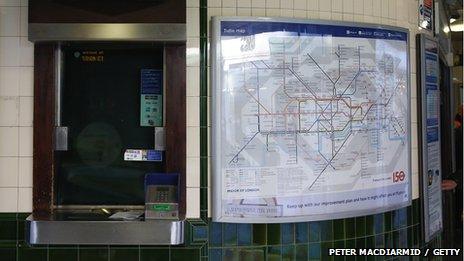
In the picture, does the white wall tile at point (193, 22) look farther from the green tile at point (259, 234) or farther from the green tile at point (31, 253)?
the green tile at point (31, 253)

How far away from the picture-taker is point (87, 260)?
3055 mm

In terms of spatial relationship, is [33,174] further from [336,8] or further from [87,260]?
[336,8]

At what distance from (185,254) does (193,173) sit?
54 cm

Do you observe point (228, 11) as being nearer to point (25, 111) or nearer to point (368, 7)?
point (368, 7)

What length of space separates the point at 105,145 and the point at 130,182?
1.04 ft

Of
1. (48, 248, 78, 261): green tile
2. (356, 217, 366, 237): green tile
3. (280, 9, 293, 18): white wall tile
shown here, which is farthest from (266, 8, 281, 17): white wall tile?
(48, 248, 78, 261): green tile

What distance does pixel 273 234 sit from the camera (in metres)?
3.12

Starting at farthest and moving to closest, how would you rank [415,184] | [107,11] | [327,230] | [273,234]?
[415,184] < [327,230] < [273,234] < [107,11]

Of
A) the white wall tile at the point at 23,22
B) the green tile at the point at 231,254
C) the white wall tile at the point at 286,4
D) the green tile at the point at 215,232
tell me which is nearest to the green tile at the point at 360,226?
the green tile at the point at 231,254

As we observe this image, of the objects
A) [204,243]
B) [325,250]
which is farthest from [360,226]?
[204,243]

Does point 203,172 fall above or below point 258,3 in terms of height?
below

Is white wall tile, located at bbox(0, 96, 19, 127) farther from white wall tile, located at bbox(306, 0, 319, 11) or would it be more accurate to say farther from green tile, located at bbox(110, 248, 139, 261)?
white wall tile, located at bbox(306, 0, 319, 11)

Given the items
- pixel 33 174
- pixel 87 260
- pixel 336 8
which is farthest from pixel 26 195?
pixel 336 8

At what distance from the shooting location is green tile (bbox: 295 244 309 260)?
10.4 feet
